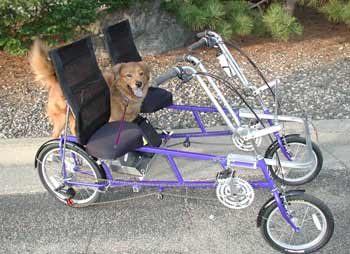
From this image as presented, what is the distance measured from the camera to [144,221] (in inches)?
130

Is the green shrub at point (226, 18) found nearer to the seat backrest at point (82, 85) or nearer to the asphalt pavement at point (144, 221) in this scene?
the asphalt pavement at point (144, 221)

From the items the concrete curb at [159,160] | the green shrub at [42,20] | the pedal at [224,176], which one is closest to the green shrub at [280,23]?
the concrete curb at [159,160]

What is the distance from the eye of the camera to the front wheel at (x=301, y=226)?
2.70 m

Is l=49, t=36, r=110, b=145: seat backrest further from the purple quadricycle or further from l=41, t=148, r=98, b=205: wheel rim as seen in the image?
l=41, t=148, r=98, b=205: wheel rim

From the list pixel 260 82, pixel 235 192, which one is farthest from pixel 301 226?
pixel 260 82

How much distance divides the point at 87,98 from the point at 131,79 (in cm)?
71

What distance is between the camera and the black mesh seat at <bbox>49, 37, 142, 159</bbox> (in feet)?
9.76

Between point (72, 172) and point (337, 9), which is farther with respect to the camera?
point (337, 9)

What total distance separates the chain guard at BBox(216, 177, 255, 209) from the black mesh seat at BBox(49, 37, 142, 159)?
2.27 ft

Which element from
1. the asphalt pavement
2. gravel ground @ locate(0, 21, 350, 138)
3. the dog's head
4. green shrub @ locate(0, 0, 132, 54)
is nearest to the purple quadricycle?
the asphalt pavement

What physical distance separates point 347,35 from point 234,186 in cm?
612

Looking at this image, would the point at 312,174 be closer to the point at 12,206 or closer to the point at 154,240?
the point at 154,240

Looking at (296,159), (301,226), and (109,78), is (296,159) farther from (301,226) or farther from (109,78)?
(109,78)

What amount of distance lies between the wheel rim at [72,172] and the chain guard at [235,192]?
105 cm
